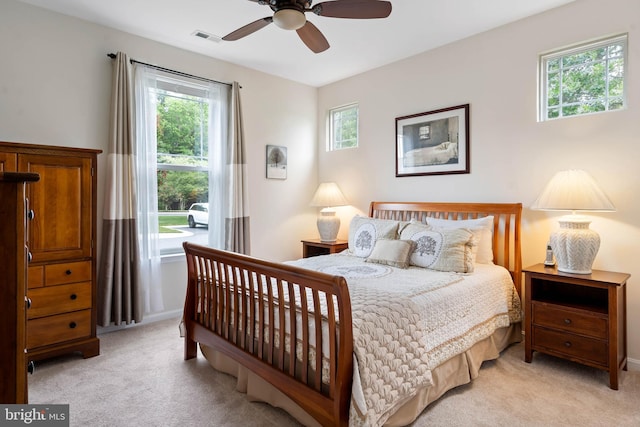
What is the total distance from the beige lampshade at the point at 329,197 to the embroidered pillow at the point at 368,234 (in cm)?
82

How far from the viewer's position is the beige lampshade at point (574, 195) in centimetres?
247

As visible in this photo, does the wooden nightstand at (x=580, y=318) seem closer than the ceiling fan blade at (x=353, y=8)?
No

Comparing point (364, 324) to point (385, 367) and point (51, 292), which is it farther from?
point (51, 292)

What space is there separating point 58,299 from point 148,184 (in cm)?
129

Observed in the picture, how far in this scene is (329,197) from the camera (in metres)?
4.52

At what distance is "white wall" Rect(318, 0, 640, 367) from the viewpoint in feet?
8.69

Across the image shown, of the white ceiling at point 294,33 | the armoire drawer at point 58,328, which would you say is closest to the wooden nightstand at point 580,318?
the white ceiling at point 294,33

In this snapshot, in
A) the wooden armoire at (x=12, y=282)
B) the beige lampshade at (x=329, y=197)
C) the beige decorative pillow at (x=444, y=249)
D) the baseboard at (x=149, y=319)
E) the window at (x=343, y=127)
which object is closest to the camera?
the wooden armoire at (x=12, y=282)

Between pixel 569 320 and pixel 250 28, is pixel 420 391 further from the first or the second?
pixel 250 28

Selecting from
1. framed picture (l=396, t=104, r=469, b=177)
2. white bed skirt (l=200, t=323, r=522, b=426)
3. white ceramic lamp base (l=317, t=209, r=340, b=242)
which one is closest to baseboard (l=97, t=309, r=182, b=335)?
white bed skirt (l=200, t=323, r=522, b=426)

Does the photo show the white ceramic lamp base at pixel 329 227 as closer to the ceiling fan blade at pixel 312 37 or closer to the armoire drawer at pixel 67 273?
the ceiling fan blade at pixel 312 37

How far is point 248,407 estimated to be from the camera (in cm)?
212

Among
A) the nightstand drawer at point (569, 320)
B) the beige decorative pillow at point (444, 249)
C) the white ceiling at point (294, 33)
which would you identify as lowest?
the nightstand drawer at point (569, 320)

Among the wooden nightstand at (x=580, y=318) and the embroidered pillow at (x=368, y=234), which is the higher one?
the embroidered pillow at (x=368, y=234)
